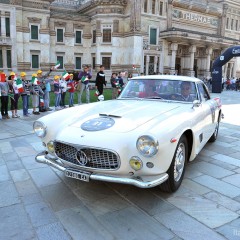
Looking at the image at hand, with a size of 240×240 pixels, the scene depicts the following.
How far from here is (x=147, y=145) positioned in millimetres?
3172

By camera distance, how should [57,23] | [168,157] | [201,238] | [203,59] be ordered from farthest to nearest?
[203,59]
[57,23]
[168,157]
[201,238]

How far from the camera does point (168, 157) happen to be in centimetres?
334

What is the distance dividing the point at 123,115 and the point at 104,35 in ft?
104

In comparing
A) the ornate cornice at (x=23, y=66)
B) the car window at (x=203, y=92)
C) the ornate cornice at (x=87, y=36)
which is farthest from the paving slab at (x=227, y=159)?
the ornate cornice at (x=87, y=36)

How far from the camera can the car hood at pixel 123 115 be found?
3.55 m

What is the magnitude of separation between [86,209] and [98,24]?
32.9 m

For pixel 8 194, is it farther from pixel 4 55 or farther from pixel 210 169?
pixel 4 55

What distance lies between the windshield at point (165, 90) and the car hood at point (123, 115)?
0.29 meters

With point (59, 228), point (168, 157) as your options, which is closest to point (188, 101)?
point (168, 157)

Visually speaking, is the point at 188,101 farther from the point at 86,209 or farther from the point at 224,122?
the point at 224,122

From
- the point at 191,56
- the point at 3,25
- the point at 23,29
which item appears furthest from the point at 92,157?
the point at 191,56

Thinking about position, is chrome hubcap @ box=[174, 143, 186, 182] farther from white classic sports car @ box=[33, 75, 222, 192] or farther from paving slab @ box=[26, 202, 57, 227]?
paving slab @ box=[26, 202, 57, 227]

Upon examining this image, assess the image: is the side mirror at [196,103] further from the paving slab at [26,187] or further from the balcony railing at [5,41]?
the balcony railing at [5,41]

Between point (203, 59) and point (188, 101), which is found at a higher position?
point (203, 59)
